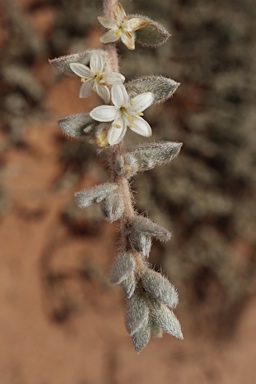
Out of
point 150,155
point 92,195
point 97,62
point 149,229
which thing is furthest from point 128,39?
point 149,229

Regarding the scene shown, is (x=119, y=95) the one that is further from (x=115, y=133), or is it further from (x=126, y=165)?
(x=126, y=165)

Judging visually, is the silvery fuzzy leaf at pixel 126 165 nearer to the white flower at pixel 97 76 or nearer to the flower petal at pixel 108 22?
the white flower at pixel 97 76

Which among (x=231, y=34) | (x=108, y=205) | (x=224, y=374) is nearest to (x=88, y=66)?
(x=108, y=205)

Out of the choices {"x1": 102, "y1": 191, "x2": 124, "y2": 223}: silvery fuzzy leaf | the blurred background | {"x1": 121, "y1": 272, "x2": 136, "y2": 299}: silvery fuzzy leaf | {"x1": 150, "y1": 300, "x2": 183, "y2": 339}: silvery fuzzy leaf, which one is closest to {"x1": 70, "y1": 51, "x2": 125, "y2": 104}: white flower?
{"x1": 102, "y1": 191, "x2": 124, "y2": 223}: silvery fuzzy leaf

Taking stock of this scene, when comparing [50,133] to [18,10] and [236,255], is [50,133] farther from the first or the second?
[236,255]

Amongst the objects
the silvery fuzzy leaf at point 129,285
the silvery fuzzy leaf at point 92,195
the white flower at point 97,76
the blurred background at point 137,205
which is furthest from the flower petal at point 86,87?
the blurred background at point 137,205
